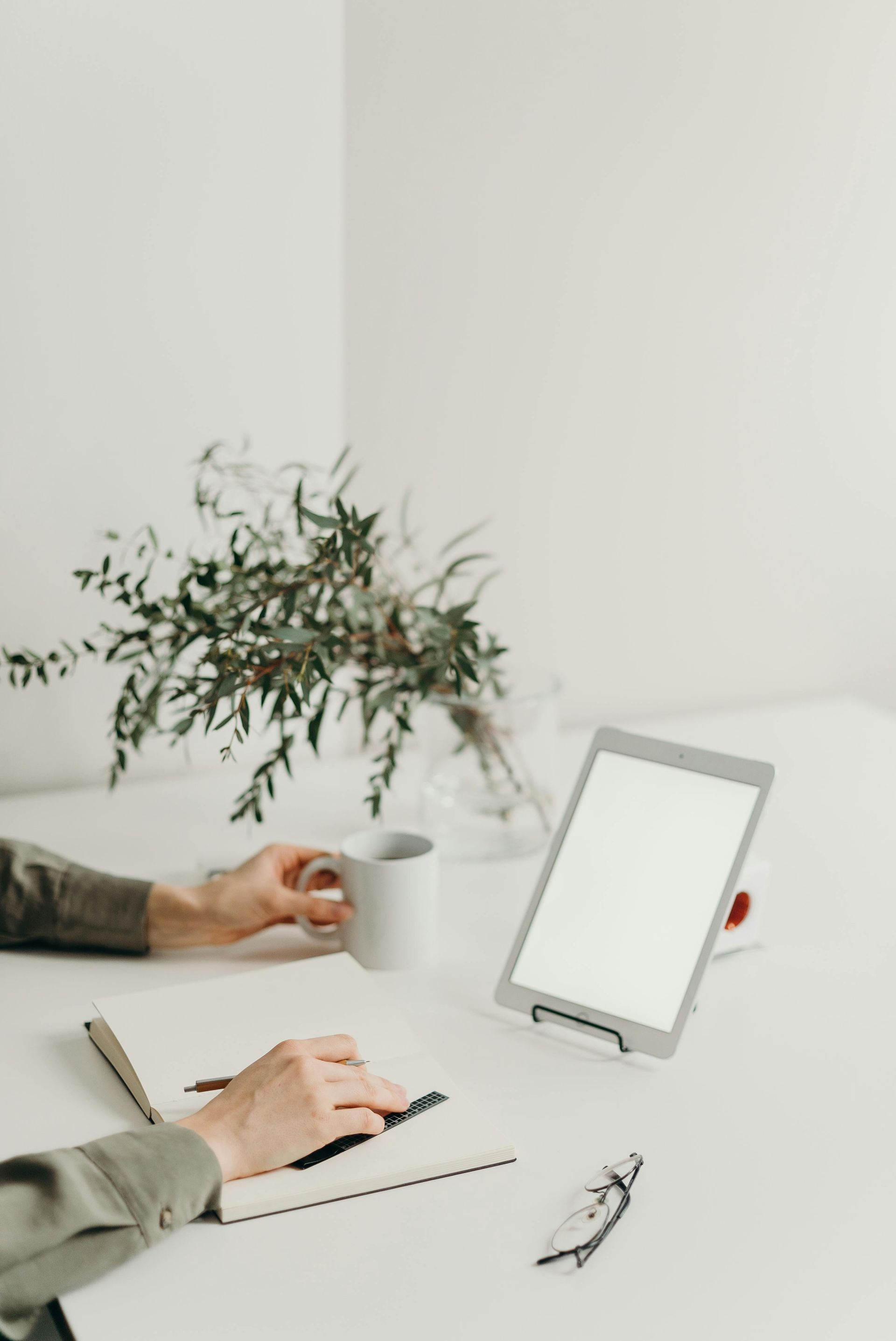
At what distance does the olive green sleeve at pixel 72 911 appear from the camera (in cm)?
110

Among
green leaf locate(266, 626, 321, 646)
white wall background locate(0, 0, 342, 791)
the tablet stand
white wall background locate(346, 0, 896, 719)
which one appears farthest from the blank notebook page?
white wall background locate(346, 0, 896, 719)

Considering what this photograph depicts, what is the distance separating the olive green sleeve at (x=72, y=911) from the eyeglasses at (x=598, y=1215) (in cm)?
48

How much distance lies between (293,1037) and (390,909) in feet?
0.55

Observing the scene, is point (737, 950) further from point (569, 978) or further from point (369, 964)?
point (369, 964)

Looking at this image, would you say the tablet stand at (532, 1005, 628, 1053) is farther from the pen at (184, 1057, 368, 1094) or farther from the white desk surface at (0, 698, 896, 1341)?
the pen at (184, 1057, 368, 1094)

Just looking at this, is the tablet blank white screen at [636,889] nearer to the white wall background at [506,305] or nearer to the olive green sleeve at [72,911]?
the olive green sleeve at [72,911]

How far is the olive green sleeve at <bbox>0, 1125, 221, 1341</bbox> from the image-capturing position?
0.68 meters

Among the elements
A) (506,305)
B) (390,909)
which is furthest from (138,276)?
(390,909)

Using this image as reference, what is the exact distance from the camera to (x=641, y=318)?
177 cm

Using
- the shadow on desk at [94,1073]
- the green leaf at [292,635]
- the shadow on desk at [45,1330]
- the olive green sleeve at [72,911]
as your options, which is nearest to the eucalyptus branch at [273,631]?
the green leaf at [292,635]

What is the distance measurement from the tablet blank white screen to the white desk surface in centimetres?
4

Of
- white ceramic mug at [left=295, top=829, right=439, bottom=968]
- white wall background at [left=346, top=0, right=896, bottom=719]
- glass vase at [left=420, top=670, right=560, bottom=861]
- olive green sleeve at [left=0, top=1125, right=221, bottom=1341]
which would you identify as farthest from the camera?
white wall background at [left=346, top=0, right=896, bottom=719]

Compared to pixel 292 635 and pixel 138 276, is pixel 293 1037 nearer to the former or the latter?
pixel 292 635

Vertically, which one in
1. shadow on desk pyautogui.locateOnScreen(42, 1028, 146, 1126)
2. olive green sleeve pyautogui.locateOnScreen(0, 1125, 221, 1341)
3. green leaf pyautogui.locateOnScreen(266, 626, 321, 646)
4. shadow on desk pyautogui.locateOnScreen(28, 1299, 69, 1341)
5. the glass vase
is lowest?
shadow on desk pyautogui.locateOnScreen(28, 1299, 69, 1341)
